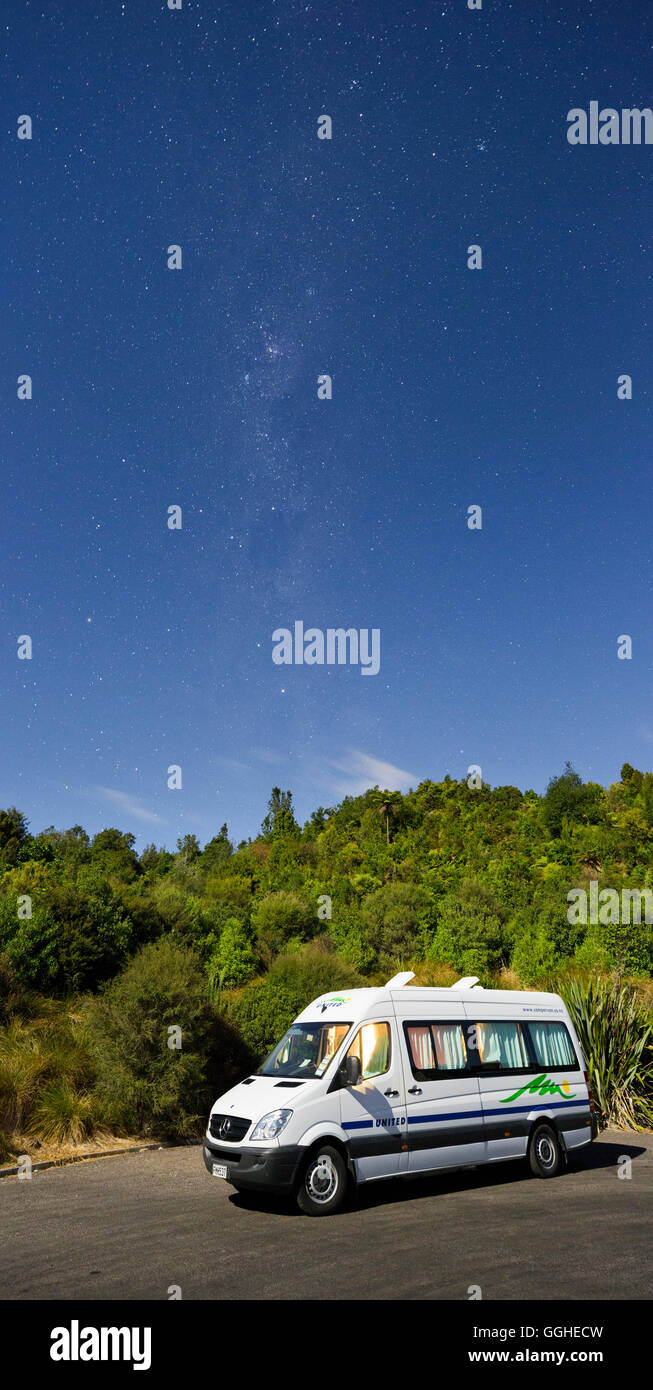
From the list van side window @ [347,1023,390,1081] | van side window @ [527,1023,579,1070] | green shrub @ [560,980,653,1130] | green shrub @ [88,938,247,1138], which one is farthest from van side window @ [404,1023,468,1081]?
green shrub @ [560,980,653,1130]

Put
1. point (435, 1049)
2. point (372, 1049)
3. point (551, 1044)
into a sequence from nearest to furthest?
point (372, 1049), point (435, 1049), point (551, 1044)

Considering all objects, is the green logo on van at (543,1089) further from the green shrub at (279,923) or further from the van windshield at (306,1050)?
the green shrub at (279,923)

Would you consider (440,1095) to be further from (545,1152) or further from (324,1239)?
(324,1239)

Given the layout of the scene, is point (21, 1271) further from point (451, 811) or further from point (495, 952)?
point (451, 811)

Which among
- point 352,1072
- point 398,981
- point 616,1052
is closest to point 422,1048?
point 398,981

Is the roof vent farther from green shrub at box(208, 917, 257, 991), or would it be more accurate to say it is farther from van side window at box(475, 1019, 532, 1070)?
green shrub at box(208, 917, 257, 991)

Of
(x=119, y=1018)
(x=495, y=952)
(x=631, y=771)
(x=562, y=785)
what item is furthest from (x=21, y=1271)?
(x=631, y=771)

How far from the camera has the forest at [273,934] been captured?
43.6 feet

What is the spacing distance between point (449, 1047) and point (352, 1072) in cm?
193

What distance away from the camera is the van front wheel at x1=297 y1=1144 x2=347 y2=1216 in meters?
8.70

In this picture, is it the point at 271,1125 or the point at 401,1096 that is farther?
the point at 401,1096

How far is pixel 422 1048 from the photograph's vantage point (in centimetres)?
1034

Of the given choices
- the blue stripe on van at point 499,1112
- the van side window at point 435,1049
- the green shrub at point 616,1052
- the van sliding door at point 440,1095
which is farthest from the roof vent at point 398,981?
the green shrub at point 616,1052
